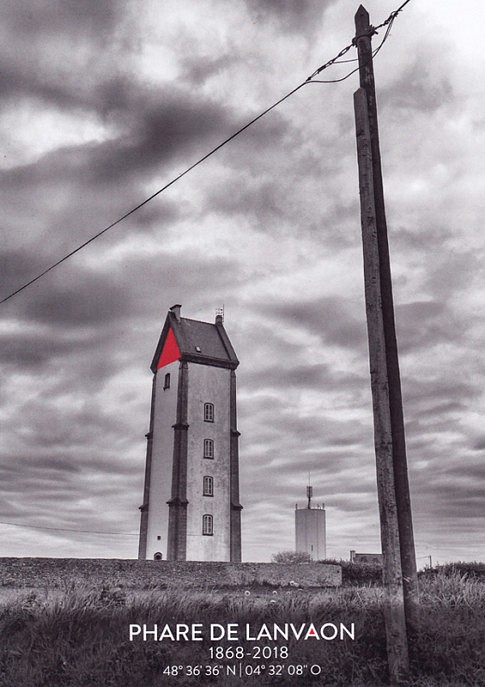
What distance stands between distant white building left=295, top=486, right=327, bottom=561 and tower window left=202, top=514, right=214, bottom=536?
1304 centimetres

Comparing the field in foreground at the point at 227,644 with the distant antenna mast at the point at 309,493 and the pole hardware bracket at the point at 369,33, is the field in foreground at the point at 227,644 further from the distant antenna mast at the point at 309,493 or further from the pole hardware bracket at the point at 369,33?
the distant antenna mast at the point at 309,493

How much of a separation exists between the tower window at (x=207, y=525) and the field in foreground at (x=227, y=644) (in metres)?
26.4

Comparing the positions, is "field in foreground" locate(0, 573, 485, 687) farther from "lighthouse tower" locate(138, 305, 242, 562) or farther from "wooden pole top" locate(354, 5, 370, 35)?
"lighthouse tower" locate(138, 305, 242, 562)

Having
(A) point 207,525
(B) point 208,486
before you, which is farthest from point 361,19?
(A) point 207,525

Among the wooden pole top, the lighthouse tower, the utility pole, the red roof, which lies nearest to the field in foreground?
the utility pole

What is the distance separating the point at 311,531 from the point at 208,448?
1446cm

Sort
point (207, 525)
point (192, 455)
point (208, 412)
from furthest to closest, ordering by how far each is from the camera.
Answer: point (208, 412) < point (192, 455) < point (207, 525)

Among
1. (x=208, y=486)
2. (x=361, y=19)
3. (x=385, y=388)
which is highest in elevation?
(x=361, y=19)

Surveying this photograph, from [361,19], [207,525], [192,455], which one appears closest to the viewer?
[361,19]

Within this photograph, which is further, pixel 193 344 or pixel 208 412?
pixel 193 344

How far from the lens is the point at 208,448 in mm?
37875

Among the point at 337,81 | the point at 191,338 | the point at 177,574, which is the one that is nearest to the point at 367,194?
the point at 337,81

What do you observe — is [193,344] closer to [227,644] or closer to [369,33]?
[369,33]

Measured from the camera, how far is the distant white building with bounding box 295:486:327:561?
155ft
